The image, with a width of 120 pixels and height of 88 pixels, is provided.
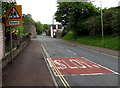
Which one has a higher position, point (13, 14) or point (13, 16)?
point (13, 14)

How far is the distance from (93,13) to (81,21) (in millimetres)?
3484

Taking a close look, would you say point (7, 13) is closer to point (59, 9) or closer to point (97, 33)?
point (97, 33)

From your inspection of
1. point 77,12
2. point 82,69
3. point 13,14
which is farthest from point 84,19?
point 82,69

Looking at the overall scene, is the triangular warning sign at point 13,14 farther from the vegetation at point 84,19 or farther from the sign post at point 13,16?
the vegetation at point 84,19

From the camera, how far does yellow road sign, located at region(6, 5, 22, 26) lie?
472 inches

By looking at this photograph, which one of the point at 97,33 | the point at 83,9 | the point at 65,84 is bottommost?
the point at 65,84

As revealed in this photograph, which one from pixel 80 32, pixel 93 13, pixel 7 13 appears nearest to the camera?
pixel 7 13

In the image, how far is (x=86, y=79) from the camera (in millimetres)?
8523

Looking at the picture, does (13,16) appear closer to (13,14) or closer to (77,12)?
(13,14)

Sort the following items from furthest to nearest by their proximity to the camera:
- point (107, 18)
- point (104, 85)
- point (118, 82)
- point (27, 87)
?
point (107, 18)
point (118, 82)
point (104, 85)
point (27, 87)

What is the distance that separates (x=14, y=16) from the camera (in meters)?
12.3

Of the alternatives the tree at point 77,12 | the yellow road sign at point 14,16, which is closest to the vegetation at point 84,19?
the tree at point 77,12

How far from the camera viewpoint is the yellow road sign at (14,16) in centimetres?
1199

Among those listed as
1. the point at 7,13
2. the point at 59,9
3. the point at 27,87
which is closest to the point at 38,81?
the point at 27,87
